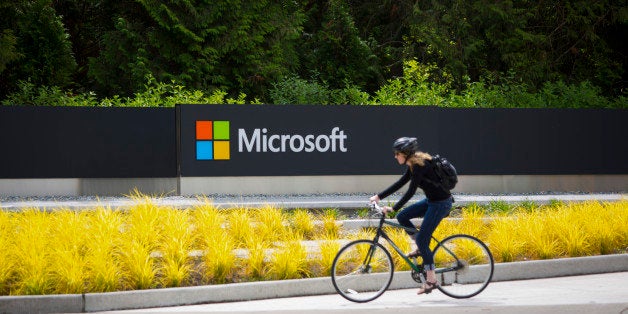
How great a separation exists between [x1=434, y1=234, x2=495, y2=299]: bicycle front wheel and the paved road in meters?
0.12

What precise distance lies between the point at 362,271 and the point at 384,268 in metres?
0.25

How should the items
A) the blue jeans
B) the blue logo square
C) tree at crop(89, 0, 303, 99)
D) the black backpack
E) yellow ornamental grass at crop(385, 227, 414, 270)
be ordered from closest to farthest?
1. the black backpack
2. the blue jeans
3. yellow ornamental grass at crop(385, 227, 414, 270)
4. the blue logo square
5. tree at crop(89, 0, 303, 99)

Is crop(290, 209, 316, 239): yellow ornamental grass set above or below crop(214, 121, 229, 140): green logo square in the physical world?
below

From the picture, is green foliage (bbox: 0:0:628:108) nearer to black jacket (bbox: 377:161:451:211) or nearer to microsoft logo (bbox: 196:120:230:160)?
microsoft logo (bbox: 196:120:230:160)

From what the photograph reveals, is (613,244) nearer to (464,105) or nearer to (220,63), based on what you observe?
(464,105)

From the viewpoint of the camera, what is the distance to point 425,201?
1003cm

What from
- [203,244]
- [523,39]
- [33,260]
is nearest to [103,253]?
[33,260]

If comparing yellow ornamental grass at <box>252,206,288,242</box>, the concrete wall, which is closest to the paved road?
yellow ornamental grass at <box>252,206,288,242</box>

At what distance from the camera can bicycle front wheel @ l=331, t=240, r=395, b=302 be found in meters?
9.96

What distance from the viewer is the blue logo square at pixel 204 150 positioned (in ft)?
66.0

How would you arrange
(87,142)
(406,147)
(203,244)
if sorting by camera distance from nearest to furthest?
(406,147)
(203,244)
(87,142)

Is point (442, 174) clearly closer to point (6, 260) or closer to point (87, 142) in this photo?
point (6, 260)

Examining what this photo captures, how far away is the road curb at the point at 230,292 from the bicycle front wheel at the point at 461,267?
621mm

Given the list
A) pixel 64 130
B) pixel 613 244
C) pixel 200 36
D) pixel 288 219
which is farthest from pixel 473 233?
pixel 200 36
